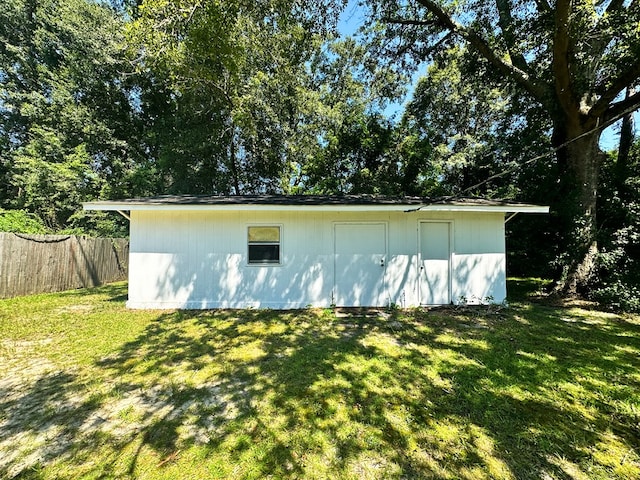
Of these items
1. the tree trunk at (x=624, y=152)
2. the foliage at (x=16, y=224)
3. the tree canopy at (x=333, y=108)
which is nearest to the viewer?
the tree canopy at (x=333, y=108)

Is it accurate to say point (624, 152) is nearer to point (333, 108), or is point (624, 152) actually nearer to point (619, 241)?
point (619, 241)

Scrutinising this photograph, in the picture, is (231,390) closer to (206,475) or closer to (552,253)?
(206,475)

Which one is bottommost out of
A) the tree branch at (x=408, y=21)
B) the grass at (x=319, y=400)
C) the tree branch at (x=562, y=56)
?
the grass at (x=319, y=400)

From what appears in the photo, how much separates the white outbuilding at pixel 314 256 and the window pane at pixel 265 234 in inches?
0.9

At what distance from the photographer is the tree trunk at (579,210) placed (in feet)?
24.3

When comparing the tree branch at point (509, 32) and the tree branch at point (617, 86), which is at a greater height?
the tree branch at point (509, 32)

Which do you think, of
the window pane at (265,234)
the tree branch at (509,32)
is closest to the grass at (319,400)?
the window pane at (265,234)

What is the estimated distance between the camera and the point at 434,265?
22.8 feet

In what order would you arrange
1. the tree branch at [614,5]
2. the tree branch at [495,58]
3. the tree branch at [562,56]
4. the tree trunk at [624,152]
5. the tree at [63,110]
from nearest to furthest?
the tree branch at [562,56]
the tree branch at [614,5]
the tree branch at [495,58]
the tree trunk at [624,152]
the tree at [63,110]

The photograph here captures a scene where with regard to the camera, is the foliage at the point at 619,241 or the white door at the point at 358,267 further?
the white door at the point at 358,267

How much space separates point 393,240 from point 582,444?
478 cm

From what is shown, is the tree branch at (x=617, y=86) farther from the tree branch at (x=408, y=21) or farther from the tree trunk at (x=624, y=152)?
the tree branch at (x=408, y=21)

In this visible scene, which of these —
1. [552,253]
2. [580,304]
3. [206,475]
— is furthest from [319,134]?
[206,475]

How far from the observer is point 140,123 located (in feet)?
59.4
